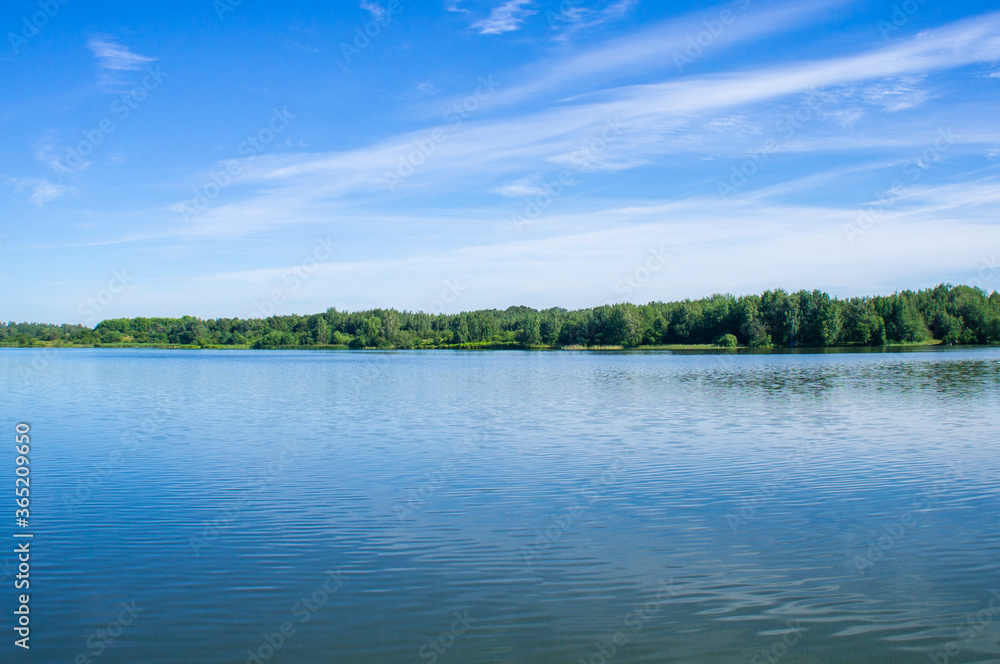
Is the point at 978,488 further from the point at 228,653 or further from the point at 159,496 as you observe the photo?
the point at 159,496

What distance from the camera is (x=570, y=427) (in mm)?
21094

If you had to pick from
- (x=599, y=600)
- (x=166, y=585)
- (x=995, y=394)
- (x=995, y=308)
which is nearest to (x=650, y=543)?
(x=599, y=600)

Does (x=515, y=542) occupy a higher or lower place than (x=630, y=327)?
lower

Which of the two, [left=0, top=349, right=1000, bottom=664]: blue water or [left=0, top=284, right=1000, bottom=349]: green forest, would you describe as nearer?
[left=0, top=349, right=1000, bottom=664]: blue water

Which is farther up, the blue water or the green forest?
the green forest

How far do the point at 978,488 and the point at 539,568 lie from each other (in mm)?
9514

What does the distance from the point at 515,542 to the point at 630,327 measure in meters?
126

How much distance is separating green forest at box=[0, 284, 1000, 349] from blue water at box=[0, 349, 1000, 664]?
101414mm

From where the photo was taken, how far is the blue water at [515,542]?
259 inches

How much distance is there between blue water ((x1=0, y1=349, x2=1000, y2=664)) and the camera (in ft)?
21.6

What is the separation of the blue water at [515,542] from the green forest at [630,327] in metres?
101

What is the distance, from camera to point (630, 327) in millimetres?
132750

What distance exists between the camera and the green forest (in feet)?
376

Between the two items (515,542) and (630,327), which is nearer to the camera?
(515,542)
